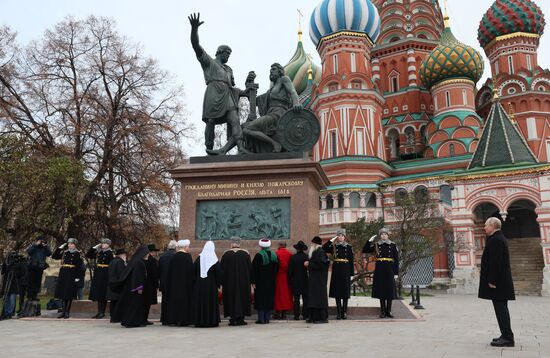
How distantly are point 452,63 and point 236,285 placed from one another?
35.8 m

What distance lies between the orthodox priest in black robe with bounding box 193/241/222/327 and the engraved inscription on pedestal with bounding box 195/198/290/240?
2057 millimetres

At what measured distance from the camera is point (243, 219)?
34.6 ft

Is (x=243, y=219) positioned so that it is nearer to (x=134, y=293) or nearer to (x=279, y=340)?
(x=134, y=293)

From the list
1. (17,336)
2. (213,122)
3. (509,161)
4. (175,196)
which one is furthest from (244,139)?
(509,161)

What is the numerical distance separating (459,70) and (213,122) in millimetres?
32463

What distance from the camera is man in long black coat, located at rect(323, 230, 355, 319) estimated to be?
9.04 meters

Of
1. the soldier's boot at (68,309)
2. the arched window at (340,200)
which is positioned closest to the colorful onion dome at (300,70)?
Result: the arched window at (340,200)

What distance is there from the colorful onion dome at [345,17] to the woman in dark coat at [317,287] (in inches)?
1339

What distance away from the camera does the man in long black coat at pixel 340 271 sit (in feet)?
29.7

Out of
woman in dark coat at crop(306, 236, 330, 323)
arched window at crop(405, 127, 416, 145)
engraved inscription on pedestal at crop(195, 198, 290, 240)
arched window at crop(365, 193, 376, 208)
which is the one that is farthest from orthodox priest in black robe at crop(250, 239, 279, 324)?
arched window at crop(405, 127, 416, 145)

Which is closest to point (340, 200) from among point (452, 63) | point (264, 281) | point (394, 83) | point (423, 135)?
point (423, 135)

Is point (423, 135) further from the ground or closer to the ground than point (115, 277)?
further from the ground

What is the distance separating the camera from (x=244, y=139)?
11836 millimetres

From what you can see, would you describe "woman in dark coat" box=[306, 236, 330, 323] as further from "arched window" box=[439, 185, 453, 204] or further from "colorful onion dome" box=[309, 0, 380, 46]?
"colorful onion dome" box=[309, 0, 380, 46]
